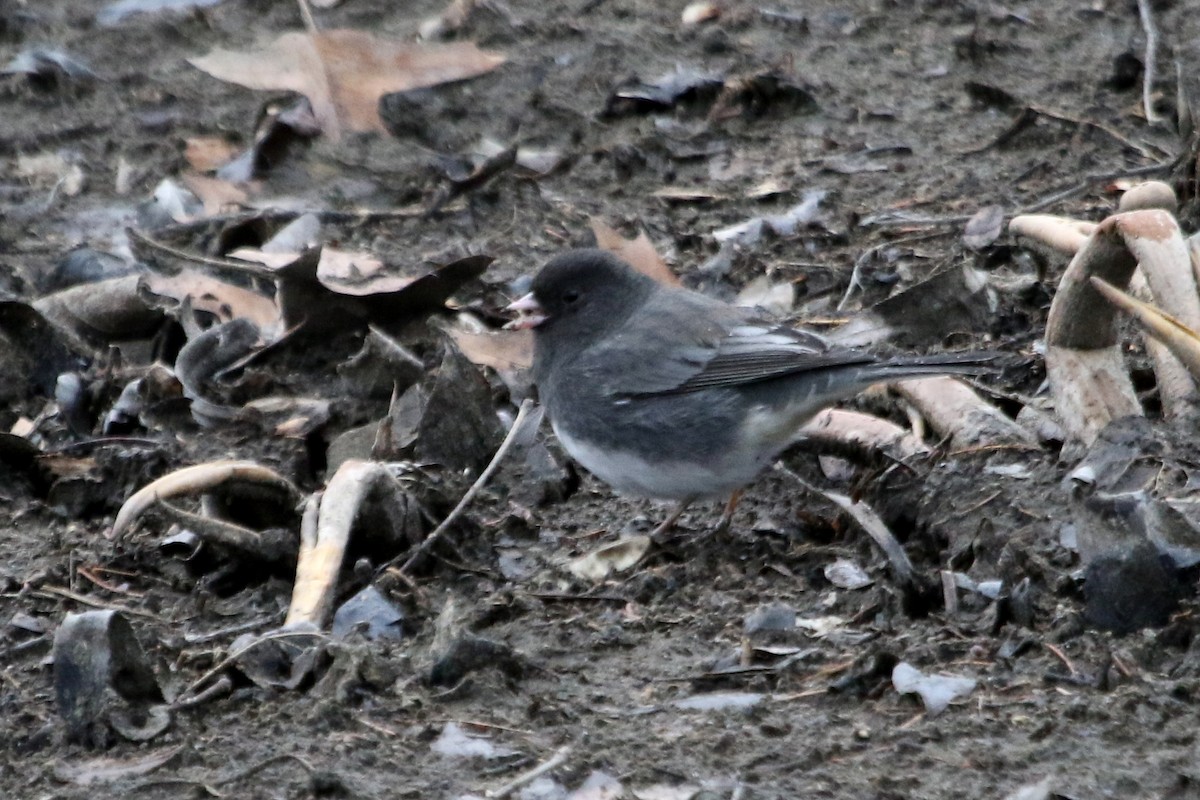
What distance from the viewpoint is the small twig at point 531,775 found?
2.39 meters

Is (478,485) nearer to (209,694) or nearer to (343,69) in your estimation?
(209,694)

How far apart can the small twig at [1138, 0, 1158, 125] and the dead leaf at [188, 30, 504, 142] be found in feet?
7.46

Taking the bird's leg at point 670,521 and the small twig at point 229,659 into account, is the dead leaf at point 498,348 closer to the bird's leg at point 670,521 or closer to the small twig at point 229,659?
the bird's leg at point 670,521

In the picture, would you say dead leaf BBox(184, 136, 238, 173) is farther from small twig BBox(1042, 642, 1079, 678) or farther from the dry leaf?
small twig BBox(1042, 642, 1079, 678)

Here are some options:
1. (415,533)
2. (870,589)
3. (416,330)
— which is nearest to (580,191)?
(416,330)

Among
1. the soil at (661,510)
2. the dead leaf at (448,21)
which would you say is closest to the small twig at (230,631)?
the soil at (661,510)

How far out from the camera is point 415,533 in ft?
11.2

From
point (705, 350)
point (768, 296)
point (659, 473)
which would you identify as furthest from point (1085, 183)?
point (659, 473)

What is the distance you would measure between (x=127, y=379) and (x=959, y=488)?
219cm

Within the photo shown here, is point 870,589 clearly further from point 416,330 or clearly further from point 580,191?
point 580,191

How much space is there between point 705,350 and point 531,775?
1.60 m

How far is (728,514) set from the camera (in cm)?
373

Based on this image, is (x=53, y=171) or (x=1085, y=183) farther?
(x=53, y=171)

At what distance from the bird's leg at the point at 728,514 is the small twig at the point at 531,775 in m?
1.17
